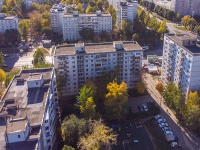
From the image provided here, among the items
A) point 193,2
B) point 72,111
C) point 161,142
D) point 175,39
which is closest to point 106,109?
point 72,111

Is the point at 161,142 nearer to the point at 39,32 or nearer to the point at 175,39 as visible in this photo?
the point at 175,39

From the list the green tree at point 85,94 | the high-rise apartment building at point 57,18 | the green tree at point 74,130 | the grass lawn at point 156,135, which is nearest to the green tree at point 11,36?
the high-rise apartment building at point 57,18

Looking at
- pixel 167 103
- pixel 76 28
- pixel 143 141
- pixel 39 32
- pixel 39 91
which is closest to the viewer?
pixel 39 91

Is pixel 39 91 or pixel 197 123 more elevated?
pixel 39 91

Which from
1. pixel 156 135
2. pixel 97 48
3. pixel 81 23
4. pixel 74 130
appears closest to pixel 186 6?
pixel 81 23

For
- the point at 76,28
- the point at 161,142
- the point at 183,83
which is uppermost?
the point at 76,28

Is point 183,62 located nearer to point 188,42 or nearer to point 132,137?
point 188,42
